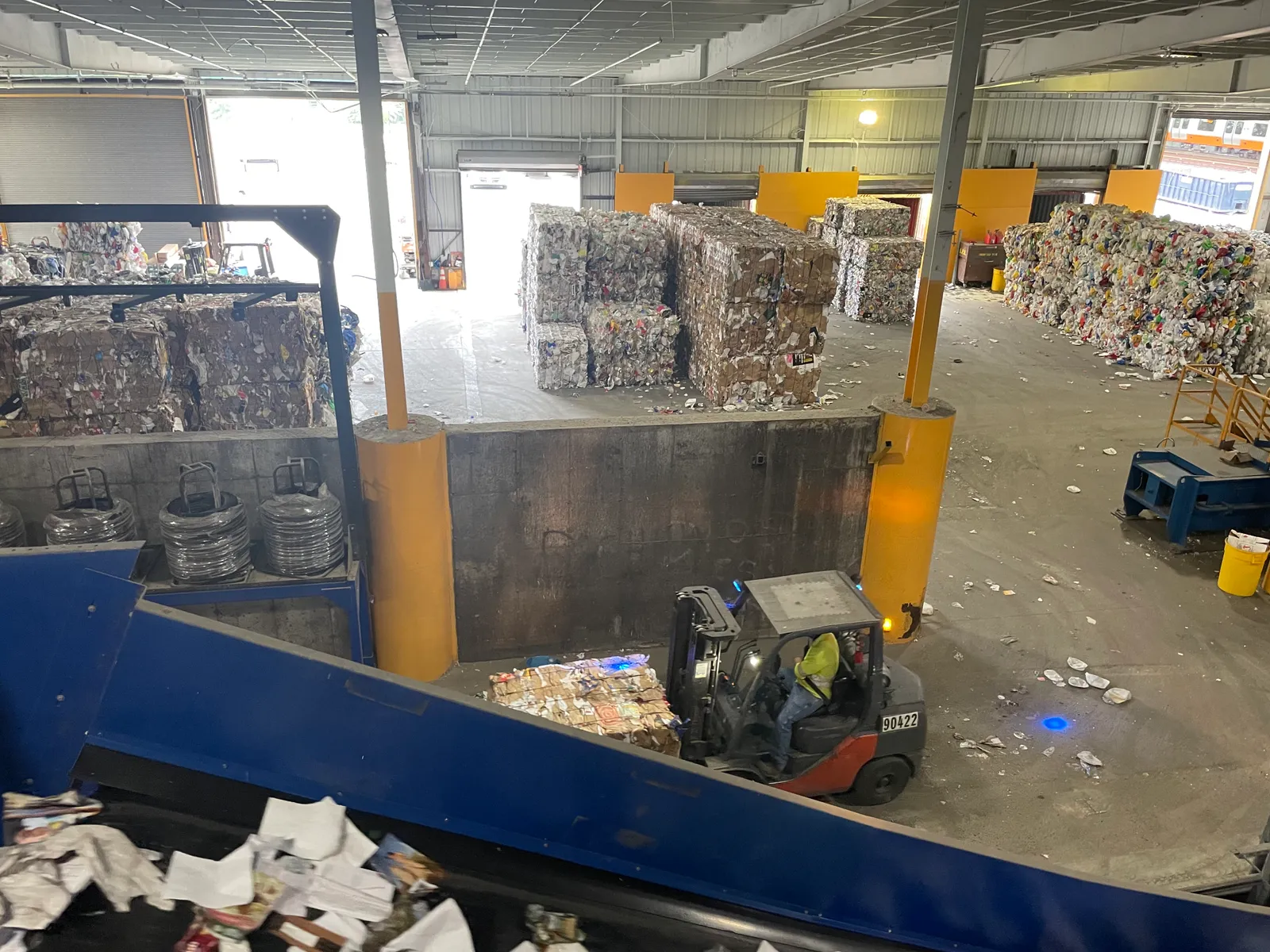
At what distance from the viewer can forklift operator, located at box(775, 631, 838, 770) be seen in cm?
581

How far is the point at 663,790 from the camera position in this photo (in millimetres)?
2848

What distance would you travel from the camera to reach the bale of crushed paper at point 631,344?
14.8 m

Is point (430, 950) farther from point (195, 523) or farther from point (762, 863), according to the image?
point (195, 523)

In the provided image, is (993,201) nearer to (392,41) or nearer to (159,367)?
(392,41)

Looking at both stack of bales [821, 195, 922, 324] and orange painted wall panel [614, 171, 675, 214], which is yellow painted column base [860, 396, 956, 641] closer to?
stack of bales [821, 195, 922, 324]

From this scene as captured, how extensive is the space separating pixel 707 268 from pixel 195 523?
31.4ft

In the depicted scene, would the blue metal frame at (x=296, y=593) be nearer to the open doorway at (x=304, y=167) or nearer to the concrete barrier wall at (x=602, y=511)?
the concrete barrier wall at (x=602, y=511)

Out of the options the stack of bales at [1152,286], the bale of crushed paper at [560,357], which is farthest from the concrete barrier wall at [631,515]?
the stack of bales at [1152,286]

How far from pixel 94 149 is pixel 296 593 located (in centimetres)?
1974

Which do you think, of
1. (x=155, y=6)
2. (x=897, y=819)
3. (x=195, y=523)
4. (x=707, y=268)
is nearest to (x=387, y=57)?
(x=155, y=6)

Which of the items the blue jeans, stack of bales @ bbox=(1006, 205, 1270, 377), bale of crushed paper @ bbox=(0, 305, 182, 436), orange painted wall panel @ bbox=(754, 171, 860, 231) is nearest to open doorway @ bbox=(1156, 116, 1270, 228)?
orange painted wall panel @ bbox=(754, 171, 860, 231)

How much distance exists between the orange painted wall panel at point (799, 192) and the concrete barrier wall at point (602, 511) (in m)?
17.4

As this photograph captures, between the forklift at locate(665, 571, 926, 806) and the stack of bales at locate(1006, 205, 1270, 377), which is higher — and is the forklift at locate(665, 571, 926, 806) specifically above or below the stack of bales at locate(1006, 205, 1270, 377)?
below

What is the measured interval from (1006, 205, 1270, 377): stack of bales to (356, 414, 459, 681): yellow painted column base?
1498cm
